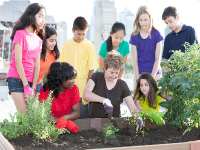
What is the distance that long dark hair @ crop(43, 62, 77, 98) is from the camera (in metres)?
1.71

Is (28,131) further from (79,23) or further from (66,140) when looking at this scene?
(79,23)

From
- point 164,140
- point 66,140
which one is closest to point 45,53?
point 66,140

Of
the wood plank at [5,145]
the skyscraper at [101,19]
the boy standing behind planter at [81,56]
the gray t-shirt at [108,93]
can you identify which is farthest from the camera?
the skyscraper at [101,19]

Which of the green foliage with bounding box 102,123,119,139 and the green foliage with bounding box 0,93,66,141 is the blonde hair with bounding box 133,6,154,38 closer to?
the green foliage with bounding box 102,123,119,139

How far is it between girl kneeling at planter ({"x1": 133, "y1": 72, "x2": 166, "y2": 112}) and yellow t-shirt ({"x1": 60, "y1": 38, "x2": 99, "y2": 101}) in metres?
0.56

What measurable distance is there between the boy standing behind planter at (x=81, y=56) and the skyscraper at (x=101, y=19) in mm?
3367

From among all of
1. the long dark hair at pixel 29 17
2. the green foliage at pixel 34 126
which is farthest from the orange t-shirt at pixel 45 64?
the green foliage at pixel 34 126

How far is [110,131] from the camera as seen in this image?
1.40m

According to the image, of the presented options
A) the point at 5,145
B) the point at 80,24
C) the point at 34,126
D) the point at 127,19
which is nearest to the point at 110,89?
the point at 80,24

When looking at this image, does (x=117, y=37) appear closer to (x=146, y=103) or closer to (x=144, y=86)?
(x=144, y=86)

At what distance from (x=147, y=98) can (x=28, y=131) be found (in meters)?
1.38

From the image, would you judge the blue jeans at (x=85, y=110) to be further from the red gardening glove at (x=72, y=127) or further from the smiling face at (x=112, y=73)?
the red gardening glove at (x=72, y=127)

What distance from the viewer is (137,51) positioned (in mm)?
2607

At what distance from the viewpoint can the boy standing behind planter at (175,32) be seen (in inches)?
95.3
